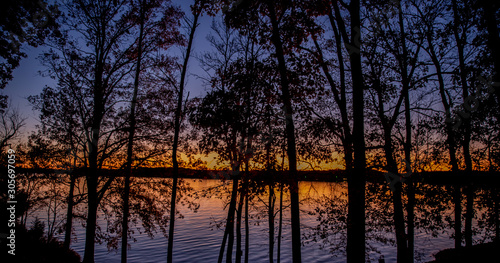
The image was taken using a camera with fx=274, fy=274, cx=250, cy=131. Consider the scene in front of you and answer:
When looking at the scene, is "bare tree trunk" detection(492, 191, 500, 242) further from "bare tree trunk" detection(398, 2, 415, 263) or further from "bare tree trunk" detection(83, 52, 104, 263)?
"bare tree trunk" detection(83, 52, 104, 263)

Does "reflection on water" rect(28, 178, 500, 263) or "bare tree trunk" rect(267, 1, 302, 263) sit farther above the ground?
"bare tree trunk" rect(267, 1, 302, 263)

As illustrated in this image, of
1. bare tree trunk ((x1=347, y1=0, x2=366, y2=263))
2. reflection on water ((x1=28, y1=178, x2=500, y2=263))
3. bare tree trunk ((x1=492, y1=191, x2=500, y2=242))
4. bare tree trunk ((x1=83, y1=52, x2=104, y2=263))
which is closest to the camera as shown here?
bare tree trunk ((x1=347, y1=0, x2=366, y2=263))

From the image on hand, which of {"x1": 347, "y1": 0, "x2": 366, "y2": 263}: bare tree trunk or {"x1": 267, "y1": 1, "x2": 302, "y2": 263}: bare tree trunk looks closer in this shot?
{"x1": 347, "y1": 0, "x2": 366, "y2": 263}: bare tree trunk

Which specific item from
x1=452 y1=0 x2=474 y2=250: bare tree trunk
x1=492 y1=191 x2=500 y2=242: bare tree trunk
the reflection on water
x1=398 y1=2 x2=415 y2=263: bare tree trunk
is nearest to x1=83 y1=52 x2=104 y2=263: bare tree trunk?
the reflection on water

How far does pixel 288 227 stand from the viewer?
143 feet

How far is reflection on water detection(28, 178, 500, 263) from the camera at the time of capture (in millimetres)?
14461

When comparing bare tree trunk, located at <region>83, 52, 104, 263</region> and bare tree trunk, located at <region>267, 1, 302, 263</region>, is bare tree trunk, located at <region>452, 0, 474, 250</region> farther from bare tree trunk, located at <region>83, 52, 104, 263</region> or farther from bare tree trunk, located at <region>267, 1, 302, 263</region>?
bare tree trunk, located at <region>83, 52, 104, 263</region>

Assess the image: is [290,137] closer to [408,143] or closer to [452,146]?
[408,143]

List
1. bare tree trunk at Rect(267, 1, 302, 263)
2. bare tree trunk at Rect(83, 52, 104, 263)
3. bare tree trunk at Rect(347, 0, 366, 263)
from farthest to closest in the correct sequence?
bare tree trunk at Rect(83, 52, 104, 263) < bare tree trunk at Rect(267, 1, 302, 263) < bare tree trunk at Rect(347, 0, 366, 263)

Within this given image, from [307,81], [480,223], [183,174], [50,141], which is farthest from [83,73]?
[480,223]

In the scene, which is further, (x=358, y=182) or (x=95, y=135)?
(x=95, y=135)

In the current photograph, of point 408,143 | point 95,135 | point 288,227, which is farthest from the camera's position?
point 288,227

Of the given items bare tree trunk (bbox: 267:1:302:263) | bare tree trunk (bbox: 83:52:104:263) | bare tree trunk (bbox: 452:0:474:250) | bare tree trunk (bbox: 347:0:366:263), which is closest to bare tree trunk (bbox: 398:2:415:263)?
bare tree trunk (bbox: 452:0:474:250)

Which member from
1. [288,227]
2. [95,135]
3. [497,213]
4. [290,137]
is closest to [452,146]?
[497,213]
